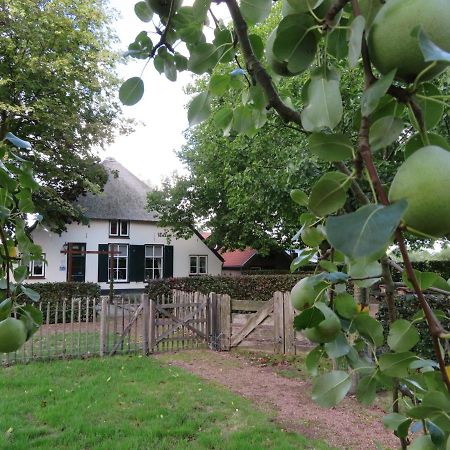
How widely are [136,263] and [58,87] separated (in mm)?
11167

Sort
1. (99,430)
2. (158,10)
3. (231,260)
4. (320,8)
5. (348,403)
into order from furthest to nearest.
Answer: (231,260) < (348,403) < (99,430) < (158,10) < (320,8)

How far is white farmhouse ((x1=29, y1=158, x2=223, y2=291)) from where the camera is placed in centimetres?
2086

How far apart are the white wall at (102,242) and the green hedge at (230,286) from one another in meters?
6.71

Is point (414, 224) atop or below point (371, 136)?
below

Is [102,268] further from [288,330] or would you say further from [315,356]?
[315,356]

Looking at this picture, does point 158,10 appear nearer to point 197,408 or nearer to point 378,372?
point 378,372

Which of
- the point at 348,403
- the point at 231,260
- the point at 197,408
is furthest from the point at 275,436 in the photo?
the point at 231,260

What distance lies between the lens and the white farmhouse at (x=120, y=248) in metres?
20.9

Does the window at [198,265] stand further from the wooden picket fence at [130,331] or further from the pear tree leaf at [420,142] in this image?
the pear tree leaf at [420,142]

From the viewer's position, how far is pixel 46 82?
14.8m

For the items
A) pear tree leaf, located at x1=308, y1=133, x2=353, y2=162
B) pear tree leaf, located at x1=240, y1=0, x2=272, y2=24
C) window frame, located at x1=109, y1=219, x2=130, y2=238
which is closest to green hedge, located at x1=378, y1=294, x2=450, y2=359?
pear tree leaf, located at x1=240, y1=0, x2=272, y2=24

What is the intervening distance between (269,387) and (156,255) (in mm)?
18662

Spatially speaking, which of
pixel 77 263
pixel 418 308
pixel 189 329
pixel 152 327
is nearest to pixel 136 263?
pixel 77 263

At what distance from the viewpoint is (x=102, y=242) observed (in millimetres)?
22750
